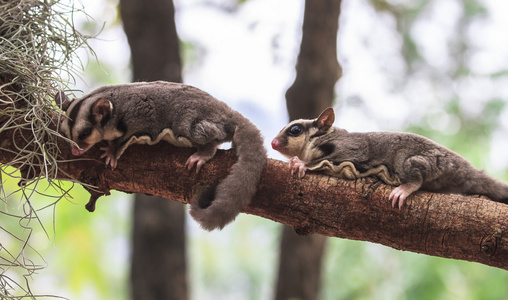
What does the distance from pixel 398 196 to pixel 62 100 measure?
2177 mm

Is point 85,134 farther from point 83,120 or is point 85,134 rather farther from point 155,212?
point 155,212

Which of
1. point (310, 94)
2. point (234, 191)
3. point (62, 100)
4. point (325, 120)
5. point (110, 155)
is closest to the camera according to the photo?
point (234, 191)

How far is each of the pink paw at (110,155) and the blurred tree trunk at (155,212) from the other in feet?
10.9

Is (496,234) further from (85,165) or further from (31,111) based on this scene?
(31,111)

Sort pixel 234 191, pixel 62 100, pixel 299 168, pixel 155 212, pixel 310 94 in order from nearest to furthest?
pixel 234 191 < pixel 299 168 < pixel 62 100 < pixel 155 212 < pixel 310 94

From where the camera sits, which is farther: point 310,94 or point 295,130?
point 310,94

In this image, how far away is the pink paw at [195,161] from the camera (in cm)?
316

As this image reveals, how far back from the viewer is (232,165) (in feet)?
10.5

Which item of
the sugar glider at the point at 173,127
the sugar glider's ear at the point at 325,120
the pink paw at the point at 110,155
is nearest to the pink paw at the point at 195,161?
the sugar glider at the point at 173,127

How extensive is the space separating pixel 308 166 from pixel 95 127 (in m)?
1.37

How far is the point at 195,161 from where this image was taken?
10.4ft

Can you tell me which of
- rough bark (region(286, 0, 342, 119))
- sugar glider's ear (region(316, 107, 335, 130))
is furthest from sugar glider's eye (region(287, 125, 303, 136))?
rough bark (region(286, 0, 342, 119))

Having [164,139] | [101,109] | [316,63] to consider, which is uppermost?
[316,63]

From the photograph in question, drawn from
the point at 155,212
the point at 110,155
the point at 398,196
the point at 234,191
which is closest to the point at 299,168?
the point at 234,191
